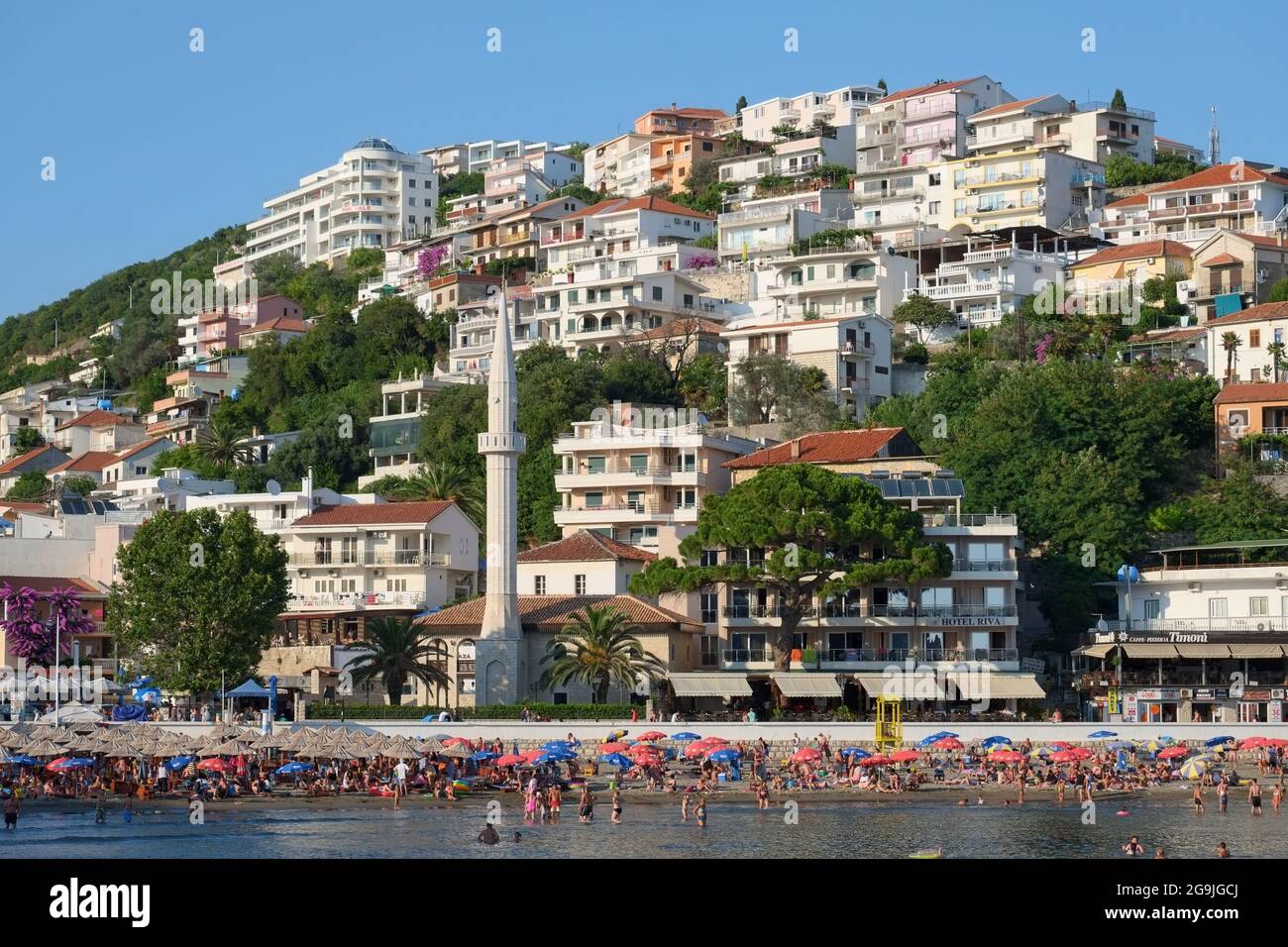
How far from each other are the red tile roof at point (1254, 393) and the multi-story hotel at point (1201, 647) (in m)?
10.2

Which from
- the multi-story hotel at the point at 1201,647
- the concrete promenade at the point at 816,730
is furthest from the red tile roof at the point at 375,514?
the multi-story hotel at the point at 1201,647

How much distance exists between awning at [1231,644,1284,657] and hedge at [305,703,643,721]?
21756mm

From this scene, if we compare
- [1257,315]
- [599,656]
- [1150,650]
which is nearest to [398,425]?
[599,656]

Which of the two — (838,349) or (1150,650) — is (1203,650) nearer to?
(1150,650)

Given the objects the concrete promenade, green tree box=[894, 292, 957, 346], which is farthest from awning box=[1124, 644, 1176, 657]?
green tree box=[894, 292, 957, 346]

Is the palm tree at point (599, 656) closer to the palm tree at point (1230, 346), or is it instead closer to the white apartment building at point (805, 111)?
the palm tree at point (1230, 346)

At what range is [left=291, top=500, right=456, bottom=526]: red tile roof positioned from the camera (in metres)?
81.8

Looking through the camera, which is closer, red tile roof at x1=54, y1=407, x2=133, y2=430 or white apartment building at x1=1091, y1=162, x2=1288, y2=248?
white apartment building at x1=1091, y1=162, x2=1288, y2=248

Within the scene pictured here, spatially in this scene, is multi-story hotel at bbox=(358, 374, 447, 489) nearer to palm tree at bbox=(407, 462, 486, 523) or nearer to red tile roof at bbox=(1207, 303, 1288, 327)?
palm tree at bbox=(407, 462, 486, 523)

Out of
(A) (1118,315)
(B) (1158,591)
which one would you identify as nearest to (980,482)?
(B) (1158,591)

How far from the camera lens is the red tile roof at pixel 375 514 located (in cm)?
8175

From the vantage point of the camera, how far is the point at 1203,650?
65688 millimetres

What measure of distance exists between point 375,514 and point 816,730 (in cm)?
3120
